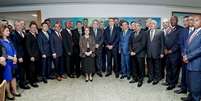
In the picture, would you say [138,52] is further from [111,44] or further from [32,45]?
[32,45]

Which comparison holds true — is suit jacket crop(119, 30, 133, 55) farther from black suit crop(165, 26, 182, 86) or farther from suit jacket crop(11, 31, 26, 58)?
suit jacket crop(11, 31, 26, 58)

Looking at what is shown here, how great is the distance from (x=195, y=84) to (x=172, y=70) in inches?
48.6

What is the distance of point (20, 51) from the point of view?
5465 mm

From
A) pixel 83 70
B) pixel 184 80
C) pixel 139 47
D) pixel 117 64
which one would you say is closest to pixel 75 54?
pixel 83 70

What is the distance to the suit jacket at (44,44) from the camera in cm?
609

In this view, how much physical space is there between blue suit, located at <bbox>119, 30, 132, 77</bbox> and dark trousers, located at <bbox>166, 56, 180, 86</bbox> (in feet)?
3.57

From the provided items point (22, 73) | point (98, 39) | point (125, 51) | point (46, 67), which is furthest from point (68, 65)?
point (125, 51)

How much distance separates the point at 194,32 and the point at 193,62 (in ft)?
1.53

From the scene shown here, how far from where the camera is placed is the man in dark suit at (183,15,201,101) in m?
4.17

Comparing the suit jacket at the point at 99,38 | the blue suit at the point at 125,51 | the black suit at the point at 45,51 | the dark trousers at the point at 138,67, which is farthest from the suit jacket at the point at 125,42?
the black suit at the point at 45,51

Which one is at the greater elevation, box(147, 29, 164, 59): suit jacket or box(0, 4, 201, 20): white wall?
box(0, 4, 201, 20): white wall

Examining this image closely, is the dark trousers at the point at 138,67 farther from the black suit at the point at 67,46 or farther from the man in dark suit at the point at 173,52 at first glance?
the black suit at the point at 67,46

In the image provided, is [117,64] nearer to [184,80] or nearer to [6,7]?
[184,80]

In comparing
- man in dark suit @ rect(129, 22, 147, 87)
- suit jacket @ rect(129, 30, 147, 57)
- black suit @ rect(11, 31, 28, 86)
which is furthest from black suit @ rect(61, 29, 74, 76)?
suit jacket @ rect(129, 30, 147, 57)
